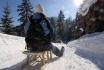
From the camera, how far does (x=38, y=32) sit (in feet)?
26.0

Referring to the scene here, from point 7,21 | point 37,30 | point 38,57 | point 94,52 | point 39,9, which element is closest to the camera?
point 37,30

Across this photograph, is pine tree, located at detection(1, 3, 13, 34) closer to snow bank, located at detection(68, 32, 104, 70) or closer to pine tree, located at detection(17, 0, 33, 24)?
pine tree, located at detection(17, 0, 33, 24)

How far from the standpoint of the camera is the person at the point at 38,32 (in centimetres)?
791

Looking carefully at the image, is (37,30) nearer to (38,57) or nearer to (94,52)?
(38,57)

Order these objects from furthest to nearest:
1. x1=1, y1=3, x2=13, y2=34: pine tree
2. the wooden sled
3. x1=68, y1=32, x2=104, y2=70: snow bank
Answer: x1=1, y1=3, x2=13, y2=34: pine tree, x1=68, y1=32, x2=104, y2=70: snow bank, the wooden sled

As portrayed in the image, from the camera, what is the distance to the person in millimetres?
7906

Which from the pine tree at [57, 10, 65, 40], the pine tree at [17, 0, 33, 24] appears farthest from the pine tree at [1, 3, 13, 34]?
the pine tree at [57, 10, 65, 40]

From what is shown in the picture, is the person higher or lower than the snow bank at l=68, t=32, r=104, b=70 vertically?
higher

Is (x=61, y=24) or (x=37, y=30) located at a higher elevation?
(x=61, y=24)

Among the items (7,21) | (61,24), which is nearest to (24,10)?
(7,21)

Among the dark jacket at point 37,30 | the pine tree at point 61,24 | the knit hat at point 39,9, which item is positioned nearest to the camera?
the dark jacket at point 37,30

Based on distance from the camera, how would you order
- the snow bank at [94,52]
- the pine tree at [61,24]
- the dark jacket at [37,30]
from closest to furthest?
1. the dark jacket at [37,30]
2. the snow bank at [94,52]
3. the pine tree at [61,24]

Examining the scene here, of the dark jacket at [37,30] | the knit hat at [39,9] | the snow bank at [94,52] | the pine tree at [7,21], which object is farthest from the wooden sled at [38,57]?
the pine tree at [7,21]

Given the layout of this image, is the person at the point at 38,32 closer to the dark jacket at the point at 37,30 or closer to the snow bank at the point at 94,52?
the dark jacket at the point at 37,30
